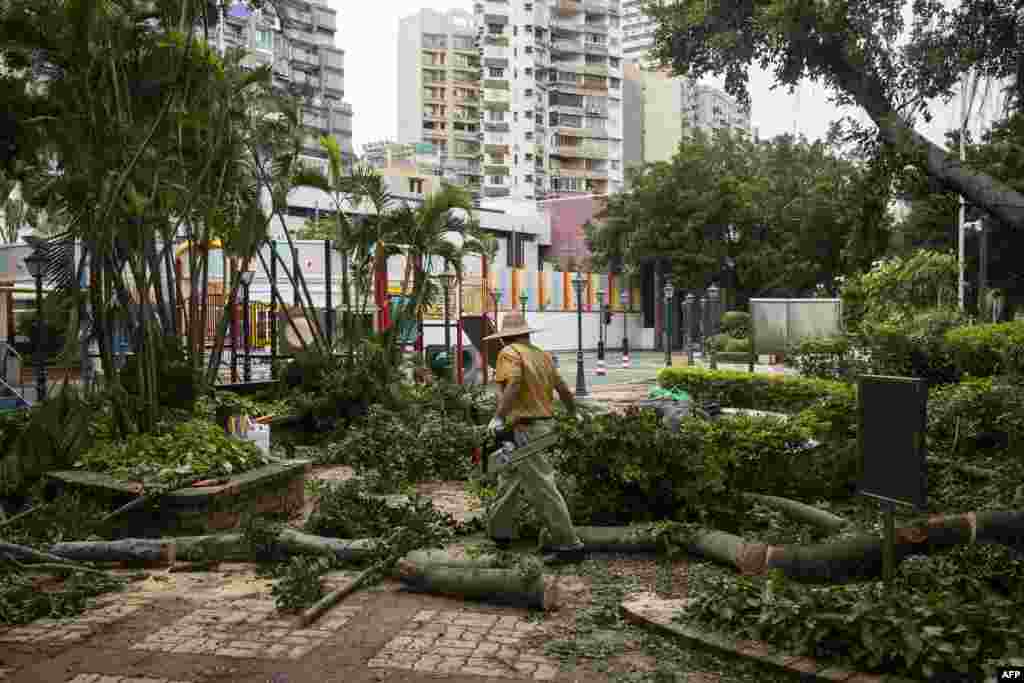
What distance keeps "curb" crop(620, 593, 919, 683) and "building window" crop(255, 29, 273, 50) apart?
257 feet

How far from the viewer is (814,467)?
30.0ft

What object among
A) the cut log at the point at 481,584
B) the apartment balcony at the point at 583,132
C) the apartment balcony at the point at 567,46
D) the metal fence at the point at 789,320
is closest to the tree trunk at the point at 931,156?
the cut log at the point at 481,584

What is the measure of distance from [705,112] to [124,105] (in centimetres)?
12655

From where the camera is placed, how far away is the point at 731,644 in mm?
5109

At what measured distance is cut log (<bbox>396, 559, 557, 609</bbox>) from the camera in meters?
5.98

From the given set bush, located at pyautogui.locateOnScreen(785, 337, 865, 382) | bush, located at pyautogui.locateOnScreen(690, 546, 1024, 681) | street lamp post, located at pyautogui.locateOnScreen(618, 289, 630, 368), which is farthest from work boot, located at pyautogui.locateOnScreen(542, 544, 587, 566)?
street lamp post, located at pyautogui.locateOnScreen(618, 289, 630, 368)

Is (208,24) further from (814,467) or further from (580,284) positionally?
(580,284)

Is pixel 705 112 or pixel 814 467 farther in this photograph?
pixel 705 112

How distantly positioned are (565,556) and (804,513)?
77.6 inches

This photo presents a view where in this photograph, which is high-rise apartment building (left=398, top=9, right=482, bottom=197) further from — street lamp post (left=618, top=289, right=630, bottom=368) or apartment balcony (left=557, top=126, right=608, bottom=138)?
street lamp post (left=618, top=289, right=630, bottom=368)

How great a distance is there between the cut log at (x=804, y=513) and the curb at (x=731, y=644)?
72.2 inches

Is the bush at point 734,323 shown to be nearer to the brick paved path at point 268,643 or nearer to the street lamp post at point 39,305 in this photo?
the street lamp post at point 39,305

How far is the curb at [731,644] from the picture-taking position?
464 cm

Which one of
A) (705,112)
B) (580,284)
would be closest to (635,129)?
(705,112)
